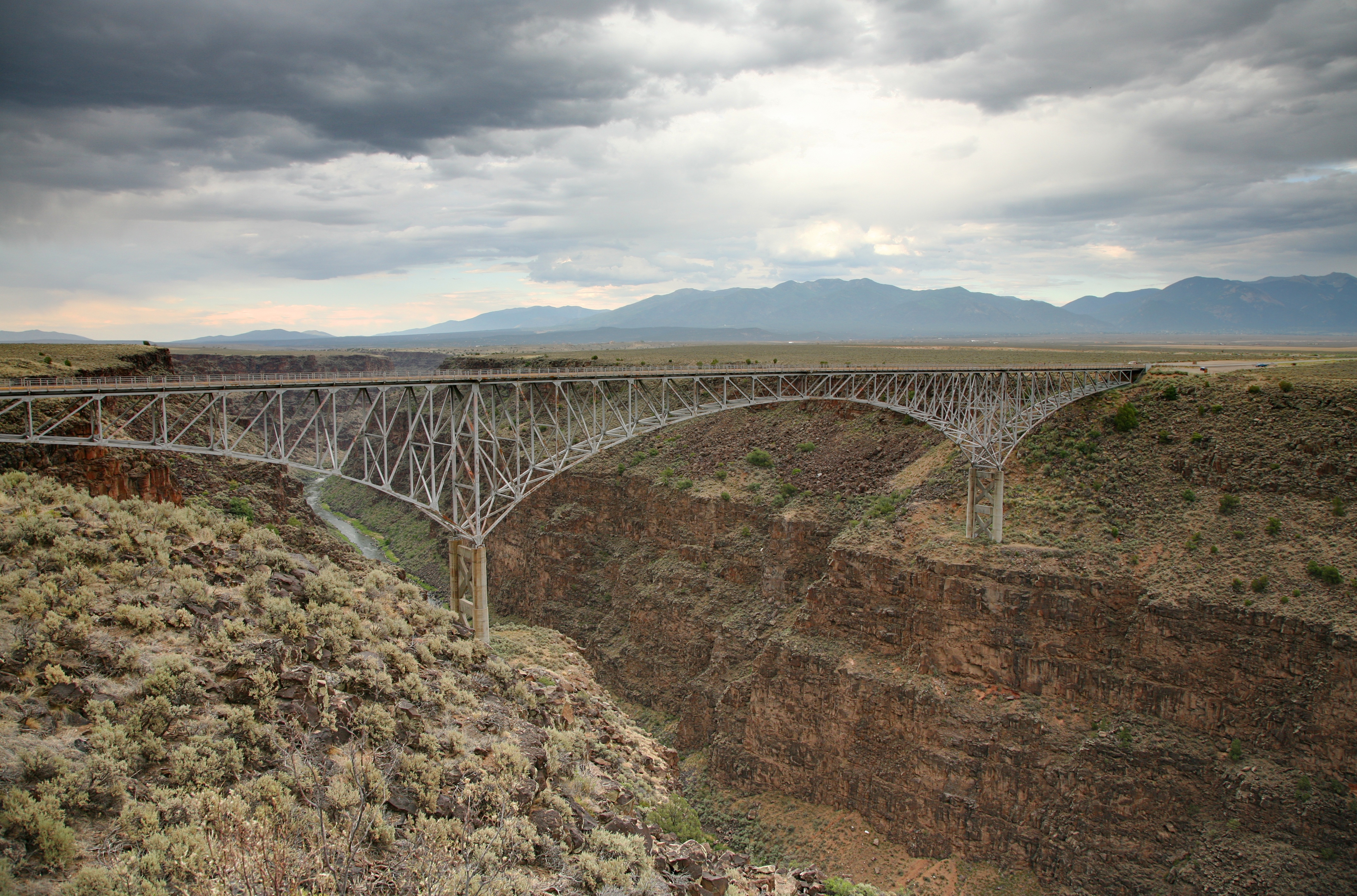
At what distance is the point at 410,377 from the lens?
83.6 feet

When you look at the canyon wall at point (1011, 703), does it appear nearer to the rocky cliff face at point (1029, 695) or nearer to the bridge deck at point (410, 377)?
the rocky cliff face at point (1029, 695)

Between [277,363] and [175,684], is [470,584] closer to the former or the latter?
[175,684]

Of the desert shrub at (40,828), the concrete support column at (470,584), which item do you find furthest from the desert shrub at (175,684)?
the concrete support column at (470,584)

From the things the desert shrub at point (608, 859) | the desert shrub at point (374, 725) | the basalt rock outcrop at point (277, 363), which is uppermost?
the basalt rock outcrop at point (277, 363)

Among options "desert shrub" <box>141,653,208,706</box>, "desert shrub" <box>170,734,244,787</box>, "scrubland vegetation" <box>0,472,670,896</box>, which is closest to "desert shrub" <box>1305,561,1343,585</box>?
"scrubland vegetation" <box>0,472,670,896</box>

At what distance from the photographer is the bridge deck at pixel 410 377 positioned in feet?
66.7

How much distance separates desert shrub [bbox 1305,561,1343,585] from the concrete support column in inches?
1242

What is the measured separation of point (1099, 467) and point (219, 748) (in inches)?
1561

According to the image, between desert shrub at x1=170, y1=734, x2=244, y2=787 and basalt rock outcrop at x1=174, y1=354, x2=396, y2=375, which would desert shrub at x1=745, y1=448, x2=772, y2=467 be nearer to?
desert shrub at x1=170, y1=734, x2=244, y2=787

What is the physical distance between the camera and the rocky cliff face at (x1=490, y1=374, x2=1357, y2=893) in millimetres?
27281

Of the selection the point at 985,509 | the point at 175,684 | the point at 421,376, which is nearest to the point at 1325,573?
the point at 985,509

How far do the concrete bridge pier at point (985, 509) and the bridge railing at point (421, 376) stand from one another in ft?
17.0

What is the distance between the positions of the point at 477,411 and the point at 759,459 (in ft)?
82.3

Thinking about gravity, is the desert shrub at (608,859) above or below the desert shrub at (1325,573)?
below
